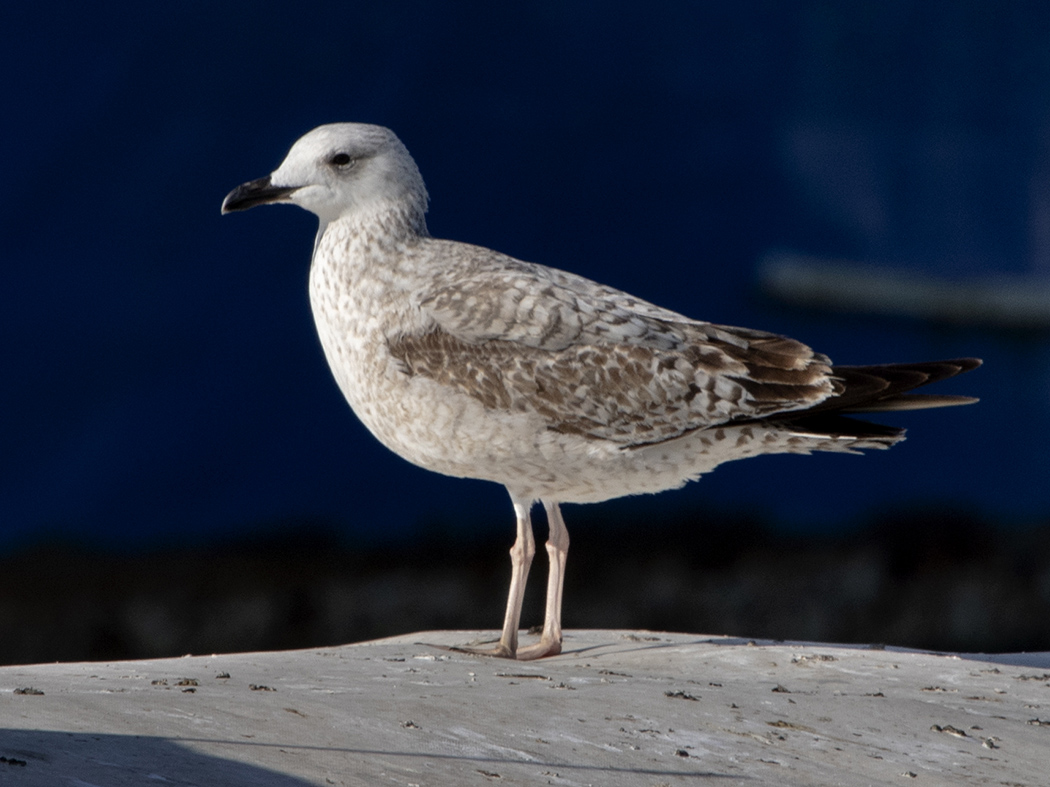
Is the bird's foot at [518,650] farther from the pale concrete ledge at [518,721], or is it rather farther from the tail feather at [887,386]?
the tail feather at [887,386]

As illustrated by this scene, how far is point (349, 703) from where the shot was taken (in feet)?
11.7

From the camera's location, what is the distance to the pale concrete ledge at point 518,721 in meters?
2.88

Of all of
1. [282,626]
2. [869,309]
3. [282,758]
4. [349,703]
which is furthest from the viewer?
[869,309]

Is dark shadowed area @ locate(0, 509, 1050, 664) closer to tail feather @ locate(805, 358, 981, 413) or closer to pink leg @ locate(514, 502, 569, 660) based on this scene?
pink leg @ locate(514, 502, 569, 660)

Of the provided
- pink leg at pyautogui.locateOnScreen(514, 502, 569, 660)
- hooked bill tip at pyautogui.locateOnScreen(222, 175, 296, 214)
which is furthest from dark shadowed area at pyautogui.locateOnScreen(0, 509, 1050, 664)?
hooked bill tip at pyautogui.locateOnScreen(222, 175, 296, 214)

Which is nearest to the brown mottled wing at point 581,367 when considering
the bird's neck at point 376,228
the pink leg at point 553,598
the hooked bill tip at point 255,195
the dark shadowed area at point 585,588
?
the bird's neck at point 376,228

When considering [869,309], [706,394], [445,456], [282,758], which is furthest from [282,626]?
[282,758]

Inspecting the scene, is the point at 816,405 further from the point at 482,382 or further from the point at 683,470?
the point at 482,382

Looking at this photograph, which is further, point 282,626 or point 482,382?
point 282,626

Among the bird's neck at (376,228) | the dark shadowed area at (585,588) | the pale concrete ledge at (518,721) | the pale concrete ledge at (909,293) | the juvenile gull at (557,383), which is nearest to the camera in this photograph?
the pale concrete ledge at (518,721)

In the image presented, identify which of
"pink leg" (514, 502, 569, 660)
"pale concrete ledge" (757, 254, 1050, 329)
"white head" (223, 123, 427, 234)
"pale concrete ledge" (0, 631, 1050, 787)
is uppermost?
"pale concrete ledge" (757, 254, 1050, 329)

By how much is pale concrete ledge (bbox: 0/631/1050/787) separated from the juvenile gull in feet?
2.61

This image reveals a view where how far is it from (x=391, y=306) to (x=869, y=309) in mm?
5176

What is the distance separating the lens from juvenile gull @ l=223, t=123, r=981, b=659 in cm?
493
